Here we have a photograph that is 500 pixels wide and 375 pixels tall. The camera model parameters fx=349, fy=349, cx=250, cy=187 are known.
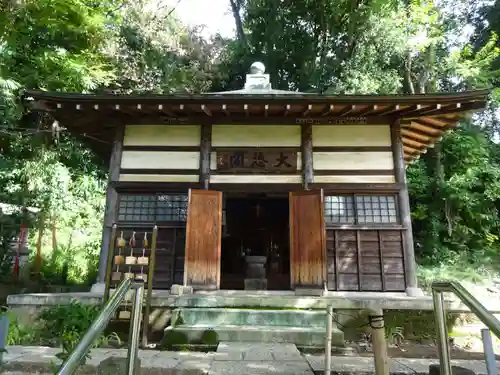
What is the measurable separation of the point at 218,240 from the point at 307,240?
1.94 meters

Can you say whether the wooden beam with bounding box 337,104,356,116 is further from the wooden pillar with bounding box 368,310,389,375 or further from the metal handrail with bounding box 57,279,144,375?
the metal handrail with bounding box 57,279,144,375

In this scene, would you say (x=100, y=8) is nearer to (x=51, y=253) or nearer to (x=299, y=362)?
(x=51, y=253)

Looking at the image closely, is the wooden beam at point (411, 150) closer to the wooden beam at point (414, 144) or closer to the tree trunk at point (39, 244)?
the wooden beam at point (414, 144)

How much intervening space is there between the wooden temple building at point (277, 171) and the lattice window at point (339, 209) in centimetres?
2

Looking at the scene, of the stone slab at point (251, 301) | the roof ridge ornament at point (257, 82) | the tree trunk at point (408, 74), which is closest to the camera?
the stone slab at point (251, 301)

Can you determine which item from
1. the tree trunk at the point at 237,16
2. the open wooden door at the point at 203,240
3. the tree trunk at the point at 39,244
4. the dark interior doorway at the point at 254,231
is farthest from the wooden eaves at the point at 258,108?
the tree trunk at the point at 237,16

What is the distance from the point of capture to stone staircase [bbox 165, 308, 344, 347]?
213 inches

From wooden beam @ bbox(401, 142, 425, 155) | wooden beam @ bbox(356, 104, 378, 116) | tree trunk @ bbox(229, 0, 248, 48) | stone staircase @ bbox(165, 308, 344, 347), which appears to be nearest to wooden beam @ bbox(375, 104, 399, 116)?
wooden beam @ bbox(356, 104, 378, 116)

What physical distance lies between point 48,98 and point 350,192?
691 cm

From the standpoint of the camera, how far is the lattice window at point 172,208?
26.5 ft

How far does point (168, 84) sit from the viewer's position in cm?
1570

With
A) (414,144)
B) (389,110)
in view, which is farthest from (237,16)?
(389,110)

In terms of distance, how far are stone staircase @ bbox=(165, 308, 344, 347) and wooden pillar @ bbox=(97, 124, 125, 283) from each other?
2.52m

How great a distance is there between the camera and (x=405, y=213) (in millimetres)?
7781
